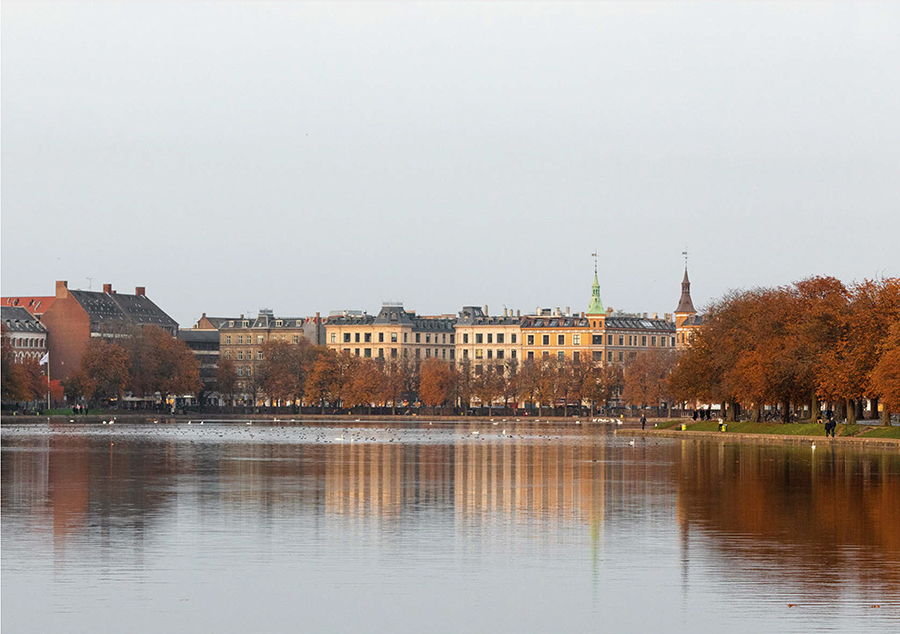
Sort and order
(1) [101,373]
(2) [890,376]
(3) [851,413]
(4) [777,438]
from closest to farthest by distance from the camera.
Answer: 1. (2) [890,376]
2. (4) [777,438]
3. (3) [851,413]
4. (1) [101,373]

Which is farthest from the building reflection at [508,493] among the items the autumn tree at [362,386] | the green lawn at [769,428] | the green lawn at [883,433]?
the autumn tree at [362,386]

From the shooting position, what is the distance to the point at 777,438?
87.6 meters

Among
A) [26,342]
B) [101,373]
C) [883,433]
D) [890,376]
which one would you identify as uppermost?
[26,342]

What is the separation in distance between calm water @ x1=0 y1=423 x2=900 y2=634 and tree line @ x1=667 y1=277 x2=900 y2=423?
36.5 meters

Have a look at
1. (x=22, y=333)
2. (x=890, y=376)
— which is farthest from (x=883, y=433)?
(x=22, y=333)

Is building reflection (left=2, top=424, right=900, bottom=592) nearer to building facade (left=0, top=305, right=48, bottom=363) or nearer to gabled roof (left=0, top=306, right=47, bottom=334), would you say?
building facade (left=0, top=305, right=48, bottom=363)

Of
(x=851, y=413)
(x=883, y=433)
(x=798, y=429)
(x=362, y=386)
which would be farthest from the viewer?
(x=362, y=386)

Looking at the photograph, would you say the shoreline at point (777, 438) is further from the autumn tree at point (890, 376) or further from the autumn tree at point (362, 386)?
the autumn tree at point (362, 386)

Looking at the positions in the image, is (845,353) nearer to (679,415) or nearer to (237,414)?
(679,415)

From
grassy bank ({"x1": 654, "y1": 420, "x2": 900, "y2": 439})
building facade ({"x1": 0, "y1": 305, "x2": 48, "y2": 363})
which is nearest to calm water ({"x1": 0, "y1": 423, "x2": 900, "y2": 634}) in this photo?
grassy bank ({"x1": 654, "y1": 420, "x2": 900, "y2": 439})

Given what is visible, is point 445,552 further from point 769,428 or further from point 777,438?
point 769,428

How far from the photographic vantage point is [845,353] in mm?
83250

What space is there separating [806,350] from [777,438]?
5680mm

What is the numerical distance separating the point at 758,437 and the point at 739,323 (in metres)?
14.2
